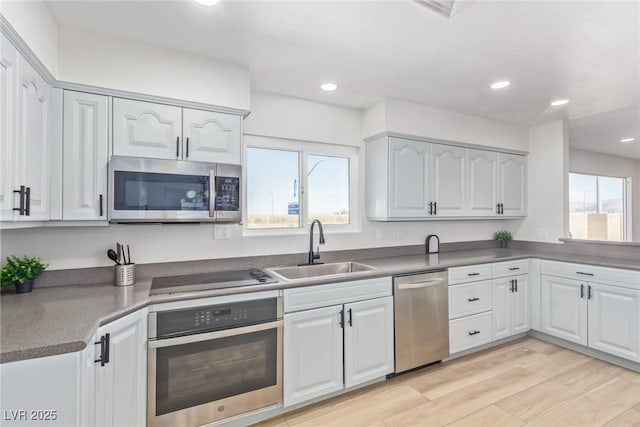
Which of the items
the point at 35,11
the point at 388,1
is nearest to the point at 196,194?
the point at 35,11

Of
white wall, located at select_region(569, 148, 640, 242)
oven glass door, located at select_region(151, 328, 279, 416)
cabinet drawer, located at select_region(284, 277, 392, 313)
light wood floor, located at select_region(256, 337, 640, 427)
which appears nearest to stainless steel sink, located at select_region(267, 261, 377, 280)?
cabinet drawer, located at select_region(284, 277, 392, 313)

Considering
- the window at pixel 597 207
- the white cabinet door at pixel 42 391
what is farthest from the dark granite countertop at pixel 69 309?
the window at pixel 597 207

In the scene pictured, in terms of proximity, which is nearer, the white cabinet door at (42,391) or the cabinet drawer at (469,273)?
the white cabinet door at (42,391)

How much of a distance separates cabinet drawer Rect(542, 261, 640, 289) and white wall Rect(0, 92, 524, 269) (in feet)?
2.83

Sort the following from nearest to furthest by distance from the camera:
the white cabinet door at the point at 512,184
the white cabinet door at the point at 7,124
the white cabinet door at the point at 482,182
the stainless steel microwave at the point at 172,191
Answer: the white cabinet door at the point at 7,124, the stainless steel microwave at the point at 172,191, the white cabinet door at the point at 482,182, the white cabinet door at the point at 512,184

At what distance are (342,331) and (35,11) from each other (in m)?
2.54

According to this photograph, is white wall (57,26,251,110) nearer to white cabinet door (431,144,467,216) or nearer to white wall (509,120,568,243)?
white cabinet door (431,144,467,216)

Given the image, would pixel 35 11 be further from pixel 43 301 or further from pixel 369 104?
pixel 369 104

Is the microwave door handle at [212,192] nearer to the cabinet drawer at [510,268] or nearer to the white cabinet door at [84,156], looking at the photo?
the white cabinet door at [84,156]

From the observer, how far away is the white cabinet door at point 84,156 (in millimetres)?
1843

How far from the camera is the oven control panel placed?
1.80 meters

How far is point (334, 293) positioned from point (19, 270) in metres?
1.90

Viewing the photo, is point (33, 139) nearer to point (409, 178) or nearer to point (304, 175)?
point (304, 175)

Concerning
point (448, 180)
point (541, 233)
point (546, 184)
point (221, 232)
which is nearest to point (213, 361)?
point (221, 232)
